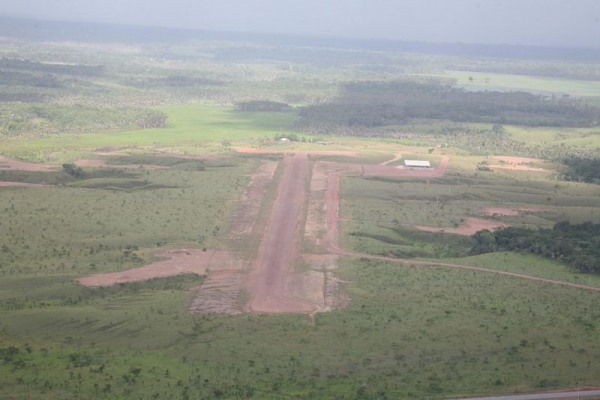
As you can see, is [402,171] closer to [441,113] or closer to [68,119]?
[68,119]

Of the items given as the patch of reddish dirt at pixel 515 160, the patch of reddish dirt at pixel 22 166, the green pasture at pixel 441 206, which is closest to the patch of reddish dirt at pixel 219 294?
the green pasture at pixel 441 206

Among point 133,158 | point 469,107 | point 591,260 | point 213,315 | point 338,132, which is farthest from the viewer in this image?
point 469,107

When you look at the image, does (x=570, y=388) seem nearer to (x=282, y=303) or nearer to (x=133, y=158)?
(x=282, y=303)

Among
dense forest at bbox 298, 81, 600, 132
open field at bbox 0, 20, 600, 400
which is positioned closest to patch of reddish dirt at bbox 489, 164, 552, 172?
open field at bbox 0, 20, 600, 400

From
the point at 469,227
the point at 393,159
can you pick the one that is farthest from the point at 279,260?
the point at 393,159

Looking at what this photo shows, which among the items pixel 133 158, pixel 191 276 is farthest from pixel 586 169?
pixel 191 276
